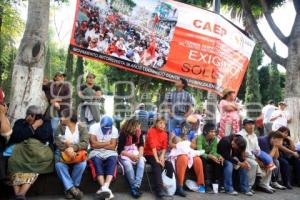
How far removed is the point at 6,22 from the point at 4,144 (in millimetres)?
10700

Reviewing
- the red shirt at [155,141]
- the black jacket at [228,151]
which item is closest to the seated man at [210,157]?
the black jacket at [228,151]

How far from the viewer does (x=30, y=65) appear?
20.6 feet

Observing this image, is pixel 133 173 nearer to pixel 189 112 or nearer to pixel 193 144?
pixel 193 144

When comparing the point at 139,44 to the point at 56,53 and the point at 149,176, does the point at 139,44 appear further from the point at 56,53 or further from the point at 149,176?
the point at 56,53

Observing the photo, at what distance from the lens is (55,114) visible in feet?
24.0

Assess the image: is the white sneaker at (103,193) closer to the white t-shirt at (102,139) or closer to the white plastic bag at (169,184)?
the white t-shirt at (102,139)

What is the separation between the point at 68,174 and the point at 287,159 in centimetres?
521

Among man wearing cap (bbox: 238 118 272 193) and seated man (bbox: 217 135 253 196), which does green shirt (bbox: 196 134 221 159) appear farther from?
man wearing cap (bbox: 238 118 272 193)

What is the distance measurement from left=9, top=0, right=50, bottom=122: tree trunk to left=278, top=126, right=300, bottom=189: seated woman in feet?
17.9

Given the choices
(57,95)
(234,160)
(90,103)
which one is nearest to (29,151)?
(57,95)

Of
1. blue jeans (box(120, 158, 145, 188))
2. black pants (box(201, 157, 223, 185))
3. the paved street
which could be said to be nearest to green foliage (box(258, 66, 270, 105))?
the paved street

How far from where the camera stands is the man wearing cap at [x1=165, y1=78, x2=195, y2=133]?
7621 mm

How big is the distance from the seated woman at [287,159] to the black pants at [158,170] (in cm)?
300

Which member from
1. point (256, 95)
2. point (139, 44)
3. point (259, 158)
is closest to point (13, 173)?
point (139, 44)
